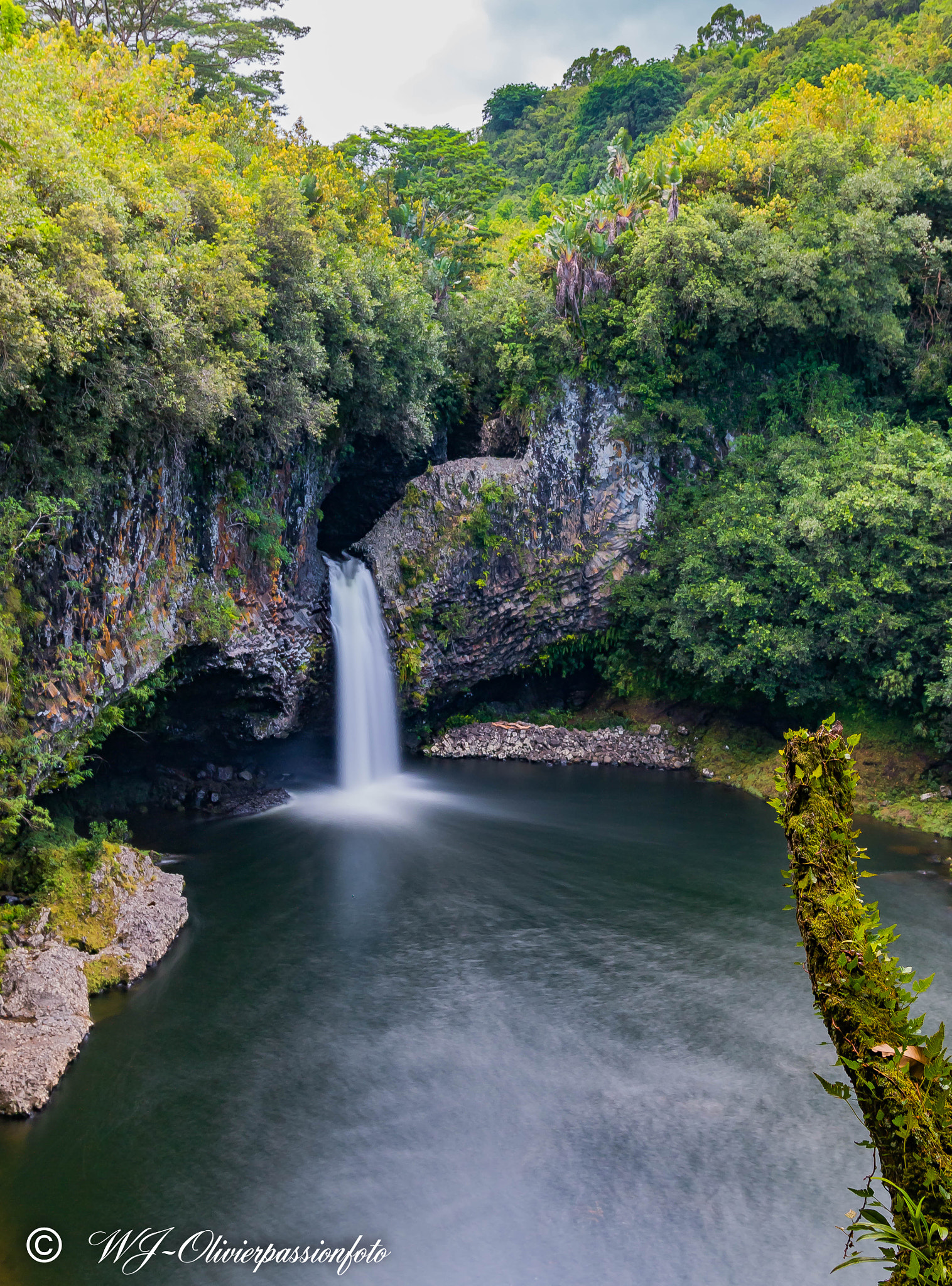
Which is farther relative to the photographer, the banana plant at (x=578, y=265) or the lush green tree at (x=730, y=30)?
the lush green tree at (x=730, y=30)

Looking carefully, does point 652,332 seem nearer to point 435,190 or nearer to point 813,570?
point 813,570

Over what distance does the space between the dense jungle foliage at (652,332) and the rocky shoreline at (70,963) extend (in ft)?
17.6

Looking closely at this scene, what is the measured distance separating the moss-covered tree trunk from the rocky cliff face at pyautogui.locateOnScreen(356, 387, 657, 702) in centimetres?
1824

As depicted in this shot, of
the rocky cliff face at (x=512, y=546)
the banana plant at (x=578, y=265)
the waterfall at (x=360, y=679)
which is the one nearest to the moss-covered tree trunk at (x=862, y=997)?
the waterfall at (x=360, y=679)

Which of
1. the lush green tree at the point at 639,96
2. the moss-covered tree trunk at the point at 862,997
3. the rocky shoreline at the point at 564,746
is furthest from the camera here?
the lush green tree at the point at 639,96

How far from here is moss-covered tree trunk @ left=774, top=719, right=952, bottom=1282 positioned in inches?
104

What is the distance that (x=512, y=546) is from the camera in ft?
72.5

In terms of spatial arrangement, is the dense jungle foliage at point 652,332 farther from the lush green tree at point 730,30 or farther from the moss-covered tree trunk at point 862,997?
the lush green tree at point 730,30

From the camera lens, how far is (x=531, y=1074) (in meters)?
9.65

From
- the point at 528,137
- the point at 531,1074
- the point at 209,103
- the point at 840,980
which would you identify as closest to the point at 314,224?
the point at 209,103

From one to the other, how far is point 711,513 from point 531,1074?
48.1 ft

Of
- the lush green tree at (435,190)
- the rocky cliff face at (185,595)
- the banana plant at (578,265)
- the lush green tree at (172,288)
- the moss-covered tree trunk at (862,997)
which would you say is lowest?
the moss-covered tree trunk at (862,997)

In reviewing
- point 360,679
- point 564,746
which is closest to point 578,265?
point 360,679

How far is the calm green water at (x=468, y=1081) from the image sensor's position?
7.39 metres
